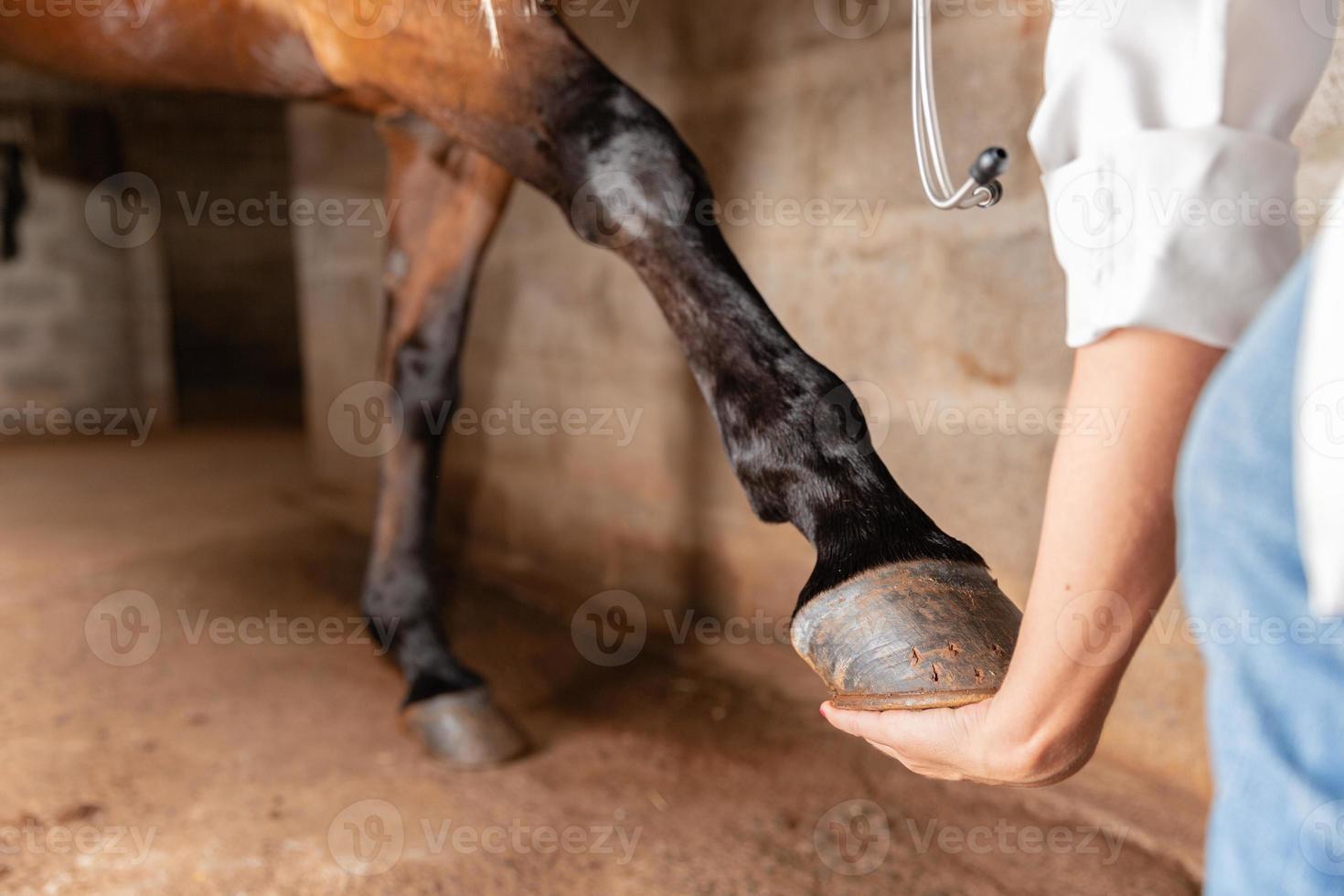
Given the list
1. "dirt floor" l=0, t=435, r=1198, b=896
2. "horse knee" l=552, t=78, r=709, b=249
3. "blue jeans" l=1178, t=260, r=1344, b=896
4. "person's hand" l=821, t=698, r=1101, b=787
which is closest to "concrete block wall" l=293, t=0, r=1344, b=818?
"dirt floor" l=0, t=435, r=1198, b=896

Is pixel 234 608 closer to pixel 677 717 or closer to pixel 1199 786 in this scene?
pixel 677 717

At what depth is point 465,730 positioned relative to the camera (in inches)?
56.2

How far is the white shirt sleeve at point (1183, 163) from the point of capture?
442 mm

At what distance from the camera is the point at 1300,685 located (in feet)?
1.11

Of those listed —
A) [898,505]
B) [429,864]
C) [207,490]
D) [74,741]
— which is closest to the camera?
[898,505]

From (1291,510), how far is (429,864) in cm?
105

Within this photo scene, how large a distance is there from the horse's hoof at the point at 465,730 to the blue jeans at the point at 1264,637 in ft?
3.88

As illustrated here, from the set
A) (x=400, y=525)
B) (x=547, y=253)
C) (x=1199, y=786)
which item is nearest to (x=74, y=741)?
(x=400, y=525)

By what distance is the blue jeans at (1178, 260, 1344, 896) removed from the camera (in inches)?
13.1

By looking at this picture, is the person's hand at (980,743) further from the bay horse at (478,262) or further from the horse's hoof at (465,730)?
the horse's hoof at (465,730)

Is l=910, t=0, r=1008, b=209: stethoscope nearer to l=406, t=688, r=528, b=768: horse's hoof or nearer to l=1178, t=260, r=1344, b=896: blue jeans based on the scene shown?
l=1178, t=260, r=1344, b=896: blue jeans

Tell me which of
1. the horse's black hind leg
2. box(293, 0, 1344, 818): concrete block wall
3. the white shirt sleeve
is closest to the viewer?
the white shirt sleeve

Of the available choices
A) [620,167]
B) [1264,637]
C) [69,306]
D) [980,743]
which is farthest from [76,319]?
[1264,637]

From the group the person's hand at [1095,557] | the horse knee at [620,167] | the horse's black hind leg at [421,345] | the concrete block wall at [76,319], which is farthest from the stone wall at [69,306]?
the person's hand at [1095,557]
